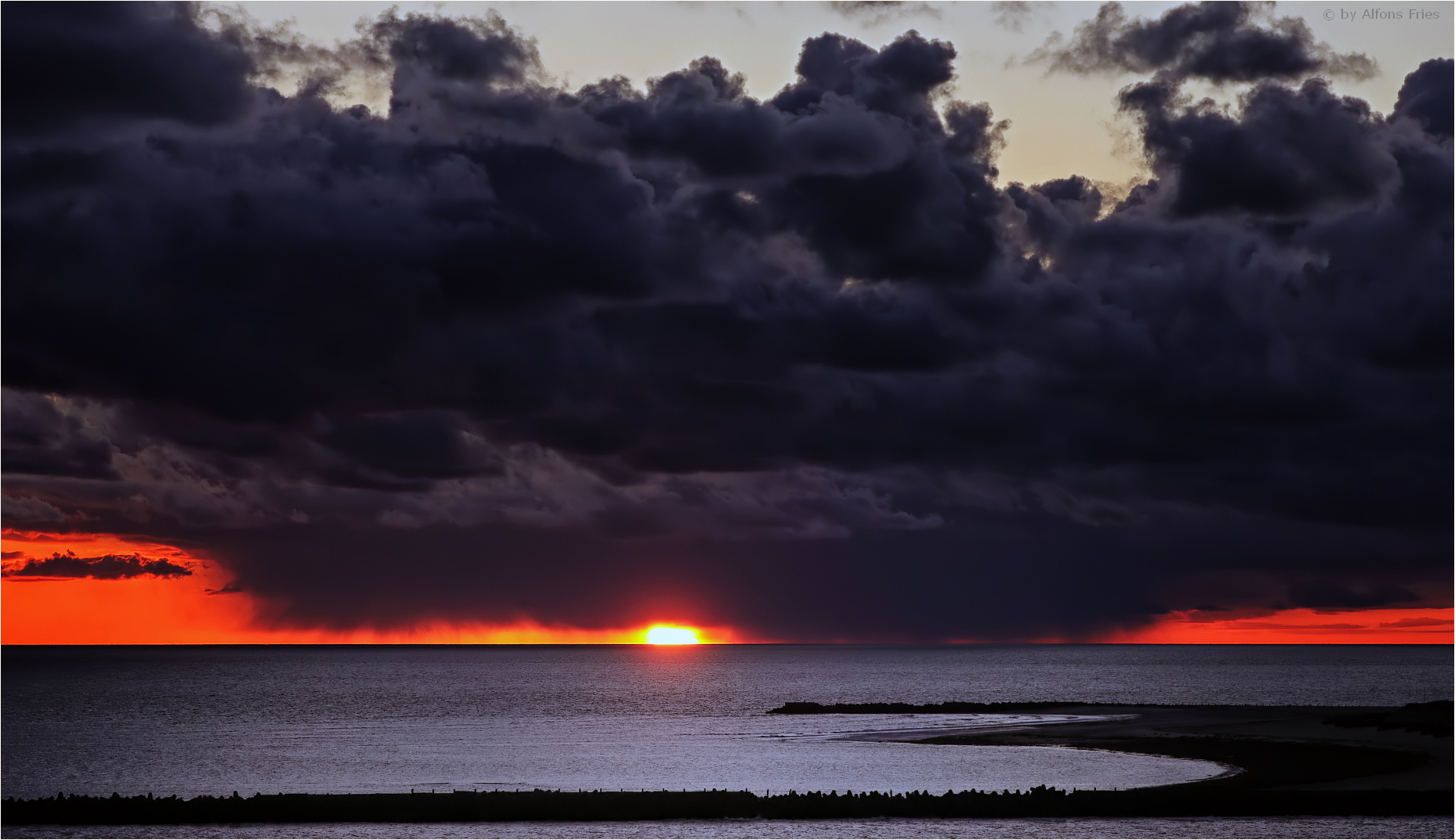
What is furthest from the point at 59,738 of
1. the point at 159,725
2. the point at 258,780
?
the point at 258,780

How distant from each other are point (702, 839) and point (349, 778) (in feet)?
120

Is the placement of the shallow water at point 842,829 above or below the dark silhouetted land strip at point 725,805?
→ below

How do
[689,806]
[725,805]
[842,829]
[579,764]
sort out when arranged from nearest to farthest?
[842,829], [689,806], [725,805], [579,764]

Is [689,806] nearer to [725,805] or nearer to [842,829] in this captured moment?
[725,805]

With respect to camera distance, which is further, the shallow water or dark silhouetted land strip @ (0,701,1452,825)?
dark silhouetted land strip @ (0,701,1452,825)

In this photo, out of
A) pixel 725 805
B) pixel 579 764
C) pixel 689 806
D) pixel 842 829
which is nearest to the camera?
pixel 842 829

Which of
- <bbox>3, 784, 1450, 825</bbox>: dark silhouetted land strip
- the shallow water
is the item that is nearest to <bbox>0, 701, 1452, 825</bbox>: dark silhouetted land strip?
<bbox>3, 784, 1450, 825</bbox>: dark silhouetted land strip

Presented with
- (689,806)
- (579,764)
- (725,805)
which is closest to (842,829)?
(725,805)

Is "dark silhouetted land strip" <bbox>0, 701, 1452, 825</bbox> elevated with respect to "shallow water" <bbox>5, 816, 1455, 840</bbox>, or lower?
elevated

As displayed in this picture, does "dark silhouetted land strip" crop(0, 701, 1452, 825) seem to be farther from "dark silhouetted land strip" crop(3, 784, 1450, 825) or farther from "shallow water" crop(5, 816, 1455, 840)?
"shallow water" crop(5, 816, 1455, 840)

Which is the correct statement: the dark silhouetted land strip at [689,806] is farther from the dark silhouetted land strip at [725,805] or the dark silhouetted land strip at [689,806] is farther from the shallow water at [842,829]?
the shallow water at [842,829]

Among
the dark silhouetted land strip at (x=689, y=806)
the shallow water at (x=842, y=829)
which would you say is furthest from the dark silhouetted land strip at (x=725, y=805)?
the shallow water at (x=842, y=829)

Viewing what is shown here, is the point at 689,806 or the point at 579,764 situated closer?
the point at 689,806

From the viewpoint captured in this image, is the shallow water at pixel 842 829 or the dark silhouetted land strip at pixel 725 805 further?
the dark silhouetted land strip at pixel 725 805
